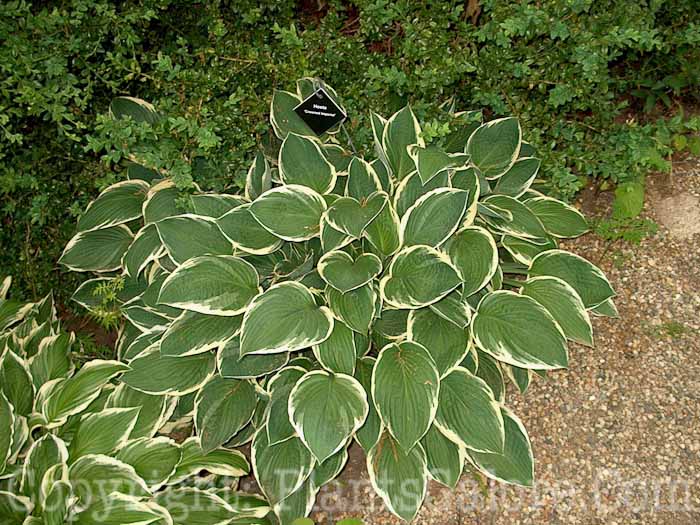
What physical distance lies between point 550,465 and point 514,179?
858 mm

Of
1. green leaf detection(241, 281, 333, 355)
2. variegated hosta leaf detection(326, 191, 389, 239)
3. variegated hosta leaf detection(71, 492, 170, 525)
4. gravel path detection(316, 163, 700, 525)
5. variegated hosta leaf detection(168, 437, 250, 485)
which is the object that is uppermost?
variegated hosta leaf detection(326, 191, 389, 239)

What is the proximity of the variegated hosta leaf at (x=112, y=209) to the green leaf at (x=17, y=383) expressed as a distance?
445 millimetres

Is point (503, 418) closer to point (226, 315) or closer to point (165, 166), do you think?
point (226, 315)

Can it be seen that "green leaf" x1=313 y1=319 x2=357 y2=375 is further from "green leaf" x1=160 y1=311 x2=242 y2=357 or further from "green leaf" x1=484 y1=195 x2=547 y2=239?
"green leaf" x1=484 y1=195 x2=547 y2=239

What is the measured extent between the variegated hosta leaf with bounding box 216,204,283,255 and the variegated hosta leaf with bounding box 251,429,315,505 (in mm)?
509

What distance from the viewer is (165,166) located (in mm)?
1904

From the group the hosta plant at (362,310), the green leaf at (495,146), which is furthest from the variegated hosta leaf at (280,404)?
the green leaf at (495,146)

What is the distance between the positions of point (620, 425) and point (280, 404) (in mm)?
989

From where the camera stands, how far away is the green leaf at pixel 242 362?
173cm

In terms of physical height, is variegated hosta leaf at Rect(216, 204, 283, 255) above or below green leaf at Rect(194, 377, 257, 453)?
above

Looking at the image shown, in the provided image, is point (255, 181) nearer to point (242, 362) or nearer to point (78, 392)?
point (242, 362)

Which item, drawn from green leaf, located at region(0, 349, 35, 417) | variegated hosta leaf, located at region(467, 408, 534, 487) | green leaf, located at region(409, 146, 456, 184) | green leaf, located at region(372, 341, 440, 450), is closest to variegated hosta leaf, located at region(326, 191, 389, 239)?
green leaf, located at region(409, 146, 456, 184)

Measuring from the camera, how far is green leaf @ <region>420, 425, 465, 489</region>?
1731 mm

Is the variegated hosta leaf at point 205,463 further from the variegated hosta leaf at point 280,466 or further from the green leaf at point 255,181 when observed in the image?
the green leaf at point 255,181
